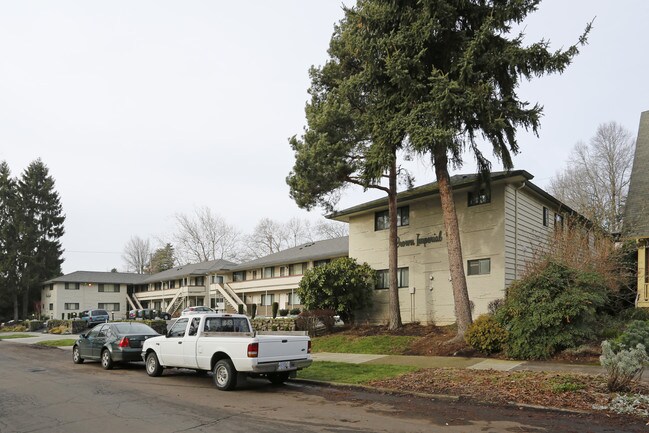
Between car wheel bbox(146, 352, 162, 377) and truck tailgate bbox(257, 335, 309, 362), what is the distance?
161 inches

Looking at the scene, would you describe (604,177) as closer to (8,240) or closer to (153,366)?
(153,366)

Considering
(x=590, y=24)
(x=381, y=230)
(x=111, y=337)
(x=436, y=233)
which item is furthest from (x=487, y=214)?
(x=111, y=337)

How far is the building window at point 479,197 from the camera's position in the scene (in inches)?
853

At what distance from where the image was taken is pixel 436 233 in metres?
23.7

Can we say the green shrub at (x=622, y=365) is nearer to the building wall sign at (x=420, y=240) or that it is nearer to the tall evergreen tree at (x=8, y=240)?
the building wall sign at (x=420, y=240)

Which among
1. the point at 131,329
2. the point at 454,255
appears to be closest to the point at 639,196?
the point at 454,255

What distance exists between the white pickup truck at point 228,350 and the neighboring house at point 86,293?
190 feet

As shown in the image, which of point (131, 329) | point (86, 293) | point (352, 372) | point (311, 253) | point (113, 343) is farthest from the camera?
point (86, 293)

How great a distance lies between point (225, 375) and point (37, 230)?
73381 millimetres

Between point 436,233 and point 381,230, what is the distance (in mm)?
3514

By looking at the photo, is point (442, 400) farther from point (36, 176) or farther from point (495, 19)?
point (36, 176)

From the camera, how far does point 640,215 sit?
2080cm

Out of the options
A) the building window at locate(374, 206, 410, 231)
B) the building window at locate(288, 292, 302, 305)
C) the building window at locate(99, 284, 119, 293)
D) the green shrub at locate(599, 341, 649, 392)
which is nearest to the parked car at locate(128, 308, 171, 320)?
the building window at locate(288, 292, 302, 305)

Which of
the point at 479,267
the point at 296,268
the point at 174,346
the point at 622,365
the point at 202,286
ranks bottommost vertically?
the point at 622,365
